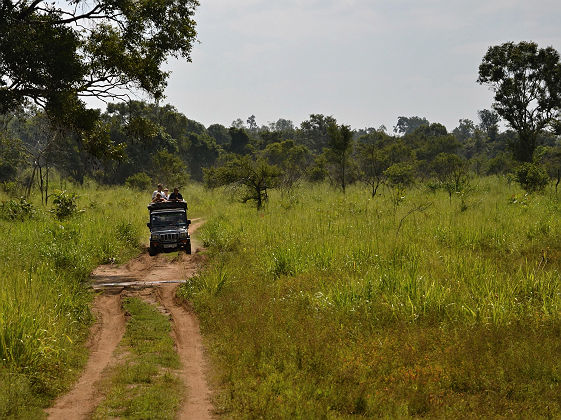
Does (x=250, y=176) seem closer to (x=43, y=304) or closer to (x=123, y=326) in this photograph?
(x=123, y=326)

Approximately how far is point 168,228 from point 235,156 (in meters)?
30.7

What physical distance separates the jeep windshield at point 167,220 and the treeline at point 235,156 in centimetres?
245

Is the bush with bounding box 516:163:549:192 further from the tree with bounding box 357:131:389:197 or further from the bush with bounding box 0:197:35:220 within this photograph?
the bush with bounding box 0:197:35:220

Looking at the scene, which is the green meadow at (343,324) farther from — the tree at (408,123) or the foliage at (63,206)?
the tree at (408,123)

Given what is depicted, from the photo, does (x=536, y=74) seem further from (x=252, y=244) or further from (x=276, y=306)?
→ (x=276, y=306)

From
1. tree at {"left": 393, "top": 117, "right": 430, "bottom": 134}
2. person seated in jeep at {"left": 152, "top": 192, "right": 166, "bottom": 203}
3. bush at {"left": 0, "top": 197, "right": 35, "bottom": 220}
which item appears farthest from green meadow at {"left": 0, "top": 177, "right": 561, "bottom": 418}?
tree at {"left": 393, "top": 117, "right": 430, "bottom": 134}

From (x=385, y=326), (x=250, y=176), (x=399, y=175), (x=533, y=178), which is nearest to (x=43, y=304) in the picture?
(x=385, y=326)

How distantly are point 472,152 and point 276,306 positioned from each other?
3139 inches

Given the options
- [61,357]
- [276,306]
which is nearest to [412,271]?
[276,306]

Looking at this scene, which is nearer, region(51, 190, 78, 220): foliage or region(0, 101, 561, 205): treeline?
region(51, 190, 78, 220): foliage

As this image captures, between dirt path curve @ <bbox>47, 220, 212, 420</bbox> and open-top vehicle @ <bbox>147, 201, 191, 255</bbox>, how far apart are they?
1.31 ft

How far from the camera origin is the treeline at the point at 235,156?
24.1 m

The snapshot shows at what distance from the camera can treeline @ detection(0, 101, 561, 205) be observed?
24125 mm

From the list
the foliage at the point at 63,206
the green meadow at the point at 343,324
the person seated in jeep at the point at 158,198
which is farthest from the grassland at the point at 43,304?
the person seated in jeep at the point at 158,198
